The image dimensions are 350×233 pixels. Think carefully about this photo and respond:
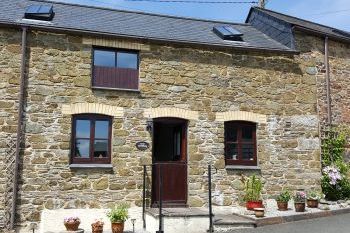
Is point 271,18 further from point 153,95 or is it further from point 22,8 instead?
point 22,8

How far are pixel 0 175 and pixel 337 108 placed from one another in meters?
10.4

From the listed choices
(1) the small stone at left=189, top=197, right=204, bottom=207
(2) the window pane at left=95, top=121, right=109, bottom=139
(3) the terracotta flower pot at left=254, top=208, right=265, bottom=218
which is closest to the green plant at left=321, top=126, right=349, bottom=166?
(3) the terracotta flower pot at left=254, top=208, right=265, bottom=218

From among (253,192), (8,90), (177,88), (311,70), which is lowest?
(253,192)

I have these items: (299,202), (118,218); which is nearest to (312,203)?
(299,202)

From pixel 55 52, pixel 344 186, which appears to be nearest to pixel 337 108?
pixel 344 186

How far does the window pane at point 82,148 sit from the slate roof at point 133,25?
112 inches

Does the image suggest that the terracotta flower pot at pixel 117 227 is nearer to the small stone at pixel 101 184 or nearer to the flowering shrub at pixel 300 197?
the small stone at pixel 101 184

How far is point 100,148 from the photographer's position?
10984 mm

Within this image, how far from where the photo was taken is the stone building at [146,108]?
412 inches

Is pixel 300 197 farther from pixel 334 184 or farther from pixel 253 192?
pixel 334 184

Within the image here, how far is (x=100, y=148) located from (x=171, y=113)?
2.13 meters

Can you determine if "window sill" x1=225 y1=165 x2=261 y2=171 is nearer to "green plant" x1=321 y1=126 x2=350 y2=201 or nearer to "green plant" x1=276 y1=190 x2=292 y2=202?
"green plant" x1=276 y1=190 x2=292 y2=202

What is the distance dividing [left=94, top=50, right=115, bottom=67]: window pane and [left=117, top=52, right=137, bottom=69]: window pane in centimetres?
17

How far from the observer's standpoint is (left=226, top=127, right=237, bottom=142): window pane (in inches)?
479
